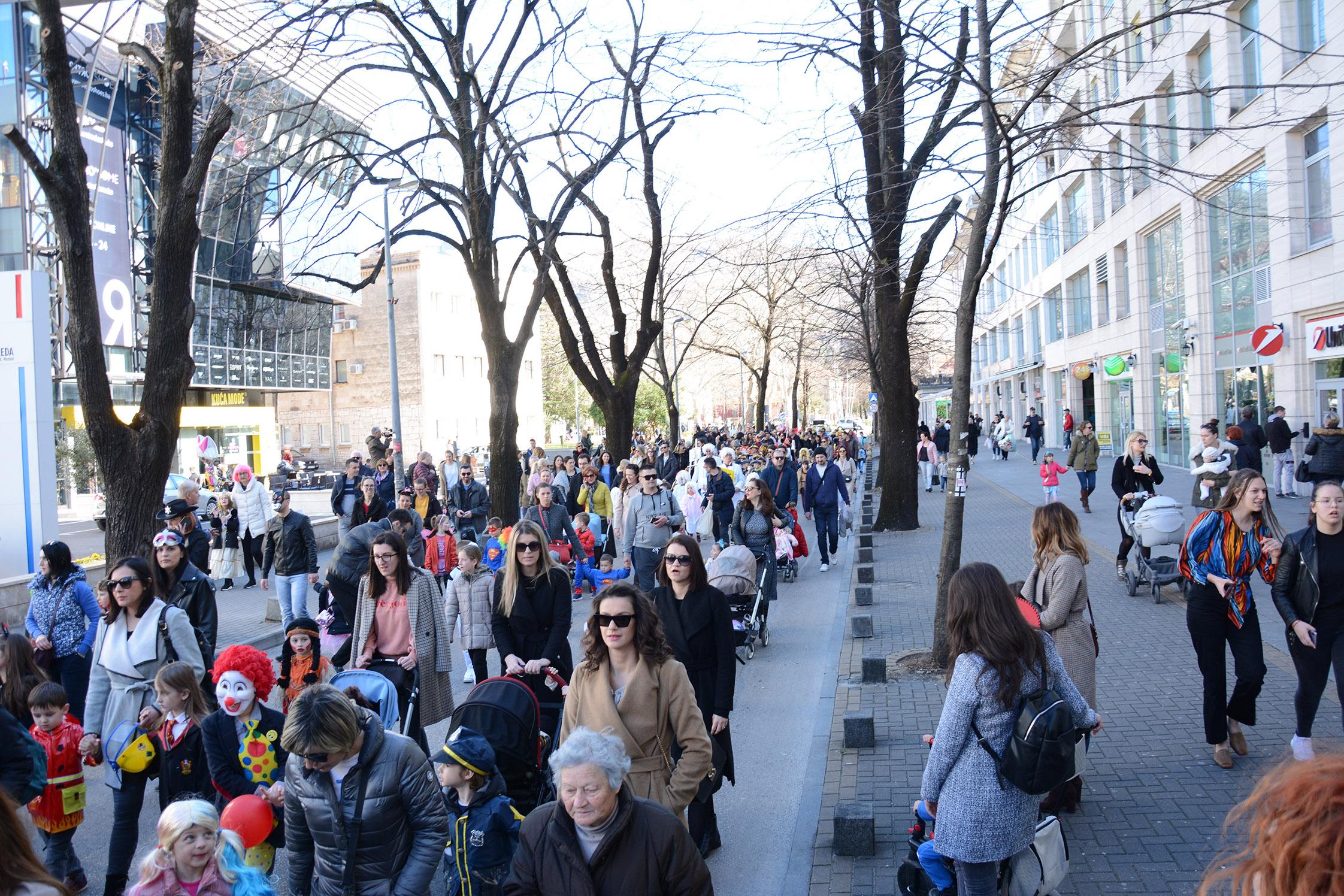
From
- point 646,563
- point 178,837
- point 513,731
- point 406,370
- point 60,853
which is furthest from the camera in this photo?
point 406,370

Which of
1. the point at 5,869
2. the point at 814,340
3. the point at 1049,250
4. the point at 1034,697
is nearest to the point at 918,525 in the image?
the point at 1034,697

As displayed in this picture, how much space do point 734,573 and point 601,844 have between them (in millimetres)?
6404

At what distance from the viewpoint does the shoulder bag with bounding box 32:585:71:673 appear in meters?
6.70

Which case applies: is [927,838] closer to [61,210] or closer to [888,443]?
[61,210]

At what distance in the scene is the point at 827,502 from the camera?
16062 mm

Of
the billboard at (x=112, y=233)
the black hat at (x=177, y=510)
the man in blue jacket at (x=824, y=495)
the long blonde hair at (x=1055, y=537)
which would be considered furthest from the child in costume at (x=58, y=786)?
the billboard at (x=112, y=233)

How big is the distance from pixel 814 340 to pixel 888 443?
29.0 metres

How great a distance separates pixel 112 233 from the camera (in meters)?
36.2

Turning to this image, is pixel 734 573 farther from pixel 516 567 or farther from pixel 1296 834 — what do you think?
pixel 1296 834

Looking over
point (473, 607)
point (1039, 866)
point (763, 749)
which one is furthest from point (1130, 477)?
point (1039, 866)

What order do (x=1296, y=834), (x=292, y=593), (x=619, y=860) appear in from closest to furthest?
(x=1296, y=834) → (x=619, y=860) → (x=292, y=593)

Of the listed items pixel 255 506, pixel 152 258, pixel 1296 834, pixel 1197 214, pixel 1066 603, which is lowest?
pixel 1066 603

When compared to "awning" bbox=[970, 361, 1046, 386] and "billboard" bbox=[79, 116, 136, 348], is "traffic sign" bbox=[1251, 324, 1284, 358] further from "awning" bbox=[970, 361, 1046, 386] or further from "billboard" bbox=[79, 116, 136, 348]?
"billboard" bbox=[79, 116, 136, 348]

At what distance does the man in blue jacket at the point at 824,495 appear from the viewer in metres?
15.8
